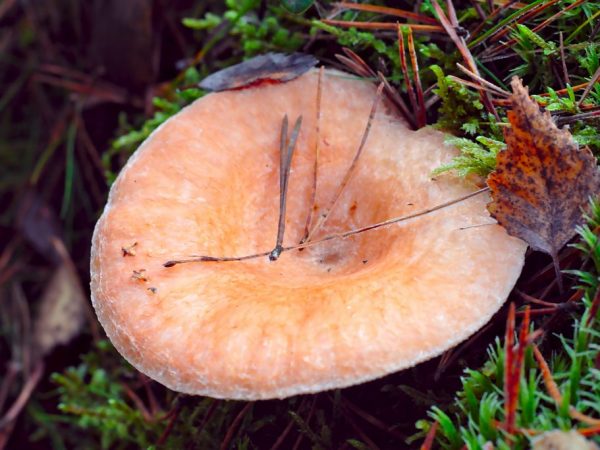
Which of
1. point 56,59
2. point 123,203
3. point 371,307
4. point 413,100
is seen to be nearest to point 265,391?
point 371,307

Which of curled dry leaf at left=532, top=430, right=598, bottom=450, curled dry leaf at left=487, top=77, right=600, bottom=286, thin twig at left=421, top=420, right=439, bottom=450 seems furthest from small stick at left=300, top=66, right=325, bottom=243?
curled dry leaf at left=532, top=430, right=598, bottom=450

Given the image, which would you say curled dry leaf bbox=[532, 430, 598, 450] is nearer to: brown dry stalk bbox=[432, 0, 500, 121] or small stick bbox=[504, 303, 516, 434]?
small stick bbox=[504, 303, 516, 434]

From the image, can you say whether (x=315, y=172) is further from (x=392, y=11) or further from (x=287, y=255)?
(x=392, y=11)

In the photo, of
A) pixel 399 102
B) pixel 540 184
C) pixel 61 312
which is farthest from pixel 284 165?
pixel 61 312

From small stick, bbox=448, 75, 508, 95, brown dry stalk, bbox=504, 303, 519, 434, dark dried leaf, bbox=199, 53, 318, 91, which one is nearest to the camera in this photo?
brown dry stalk, bbox=504, 303, 519, 434

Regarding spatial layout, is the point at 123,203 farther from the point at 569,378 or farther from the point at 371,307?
the point at 569,378

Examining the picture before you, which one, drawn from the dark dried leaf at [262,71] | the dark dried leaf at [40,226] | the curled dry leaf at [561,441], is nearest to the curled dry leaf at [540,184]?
the curled dry leaf at [561,441]

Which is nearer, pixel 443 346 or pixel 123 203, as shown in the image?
pixel 443 346
